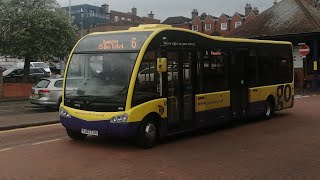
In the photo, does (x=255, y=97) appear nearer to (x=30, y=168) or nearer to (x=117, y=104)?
(x=117, y=104)

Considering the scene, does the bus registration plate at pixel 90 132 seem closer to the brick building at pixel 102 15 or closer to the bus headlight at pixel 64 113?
the bus headlight at pixel 64 113

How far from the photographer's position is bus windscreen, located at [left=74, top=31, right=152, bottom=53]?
35.6 ft

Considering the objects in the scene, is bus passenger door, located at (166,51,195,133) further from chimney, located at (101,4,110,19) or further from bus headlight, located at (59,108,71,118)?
chimney, located at (101,4,110,19)

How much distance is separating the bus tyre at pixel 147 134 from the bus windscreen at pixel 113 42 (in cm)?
165

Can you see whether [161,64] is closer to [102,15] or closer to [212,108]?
[212,108]

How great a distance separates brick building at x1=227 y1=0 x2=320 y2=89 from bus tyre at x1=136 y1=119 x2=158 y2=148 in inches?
855

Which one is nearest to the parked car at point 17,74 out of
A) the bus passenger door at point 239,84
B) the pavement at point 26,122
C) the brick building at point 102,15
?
the pavement at point 26,122

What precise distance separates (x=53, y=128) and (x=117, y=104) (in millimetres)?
4540

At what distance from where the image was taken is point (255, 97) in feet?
50.6

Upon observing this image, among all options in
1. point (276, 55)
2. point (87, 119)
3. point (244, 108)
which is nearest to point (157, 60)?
point (87, 119)

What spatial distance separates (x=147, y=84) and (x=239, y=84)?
4.55 meters

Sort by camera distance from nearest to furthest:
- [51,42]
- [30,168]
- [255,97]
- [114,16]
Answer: [30,168], [255,97], [51,42], [114,16]

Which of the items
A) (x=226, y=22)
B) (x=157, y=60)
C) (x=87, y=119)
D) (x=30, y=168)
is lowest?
(x=30, y=168)

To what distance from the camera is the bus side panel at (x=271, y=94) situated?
15327mm
